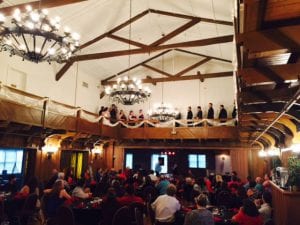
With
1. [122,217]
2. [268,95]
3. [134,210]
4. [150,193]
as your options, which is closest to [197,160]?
[150,193]

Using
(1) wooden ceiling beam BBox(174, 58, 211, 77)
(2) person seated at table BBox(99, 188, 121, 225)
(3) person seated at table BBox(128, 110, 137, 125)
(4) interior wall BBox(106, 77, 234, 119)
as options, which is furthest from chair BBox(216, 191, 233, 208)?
(1) wooden ceiling beam BBox(174, 58, 211, 77)

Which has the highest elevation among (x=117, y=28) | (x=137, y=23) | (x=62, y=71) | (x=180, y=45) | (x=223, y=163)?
(x=137, y=23)

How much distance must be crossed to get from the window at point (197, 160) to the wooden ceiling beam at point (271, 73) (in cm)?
1377

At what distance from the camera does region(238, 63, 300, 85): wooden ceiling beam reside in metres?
2.92

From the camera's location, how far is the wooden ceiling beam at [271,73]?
9.58 ft

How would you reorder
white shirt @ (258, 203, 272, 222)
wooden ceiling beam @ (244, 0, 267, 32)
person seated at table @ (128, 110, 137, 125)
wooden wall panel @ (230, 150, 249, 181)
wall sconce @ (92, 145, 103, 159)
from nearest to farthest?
wooden ceiling beam @ (244, 0, 267, 32), white shirt @ (258, 203, 272, 222), wooden wall panel @ (230, 150, 249, 181), wall sconce @ (92, 145, 103, 159), person seated at table @ (128, 110, 137, 125)

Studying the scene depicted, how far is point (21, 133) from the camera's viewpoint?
985cm

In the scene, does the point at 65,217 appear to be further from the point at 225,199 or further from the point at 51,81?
the point at 51,81

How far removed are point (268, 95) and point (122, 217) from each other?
3193mm

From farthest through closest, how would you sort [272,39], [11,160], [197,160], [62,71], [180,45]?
1. [197,160]
2. [62,71]
3. [180,45]
4. [11,160]
5. [272,39]

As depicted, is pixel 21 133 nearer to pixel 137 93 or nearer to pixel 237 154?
pixel 137 93

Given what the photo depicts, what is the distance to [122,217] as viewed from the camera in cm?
483

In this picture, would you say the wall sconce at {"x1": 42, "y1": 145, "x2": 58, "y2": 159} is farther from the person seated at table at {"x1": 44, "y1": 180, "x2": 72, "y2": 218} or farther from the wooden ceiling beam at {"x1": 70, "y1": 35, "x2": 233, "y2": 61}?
the person seated at table at {"x1": 44, "y1": 180, "x2": 72, "y2": 218}

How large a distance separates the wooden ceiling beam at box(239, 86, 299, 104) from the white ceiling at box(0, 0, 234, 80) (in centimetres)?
560
